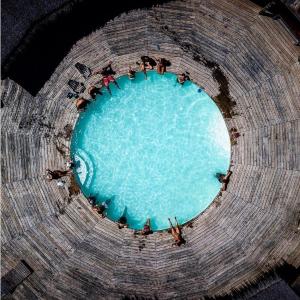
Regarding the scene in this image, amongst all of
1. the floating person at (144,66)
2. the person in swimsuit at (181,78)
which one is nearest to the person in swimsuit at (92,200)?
the floating person at (144,66)

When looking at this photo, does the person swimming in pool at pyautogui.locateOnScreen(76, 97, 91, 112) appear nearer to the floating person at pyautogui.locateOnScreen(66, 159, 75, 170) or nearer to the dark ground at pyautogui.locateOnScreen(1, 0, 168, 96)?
the dark ground at pyautogui.locateOnScreen(1, 0, 168, 96)

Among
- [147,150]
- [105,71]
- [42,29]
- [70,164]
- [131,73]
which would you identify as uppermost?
[42,29]

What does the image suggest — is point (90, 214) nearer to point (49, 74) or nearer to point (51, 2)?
point (49, 74)

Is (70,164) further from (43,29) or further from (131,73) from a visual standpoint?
(43,29)

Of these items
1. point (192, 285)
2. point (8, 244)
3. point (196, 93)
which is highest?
point (196, 93)

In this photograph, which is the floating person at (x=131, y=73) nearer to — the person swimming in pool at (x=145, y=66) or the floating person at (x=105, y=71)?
the person swimming in pool at (x=145, y=66)

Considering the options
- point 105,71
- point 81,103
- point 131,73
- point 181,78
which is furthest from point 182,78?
point 81,103

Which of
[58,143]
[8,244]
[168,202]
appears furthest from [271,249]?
[8,244]

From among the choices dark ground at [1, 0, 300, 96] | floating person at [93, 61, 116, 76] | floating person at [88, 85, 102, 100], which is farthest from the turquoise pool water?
dark ground at [1, 0, 300, 96]
